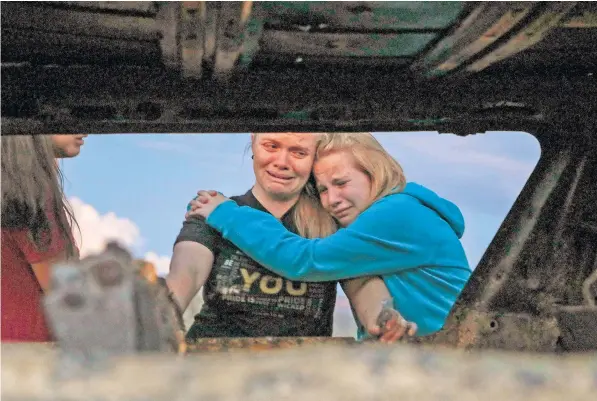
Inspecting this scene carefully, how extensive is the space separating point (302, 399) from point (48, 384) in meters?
0.18

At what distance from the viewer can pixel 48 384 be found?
542 millimetres

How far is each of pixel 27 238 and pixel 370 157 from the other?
1.01 m

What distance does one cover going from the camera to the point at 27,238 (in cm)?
189

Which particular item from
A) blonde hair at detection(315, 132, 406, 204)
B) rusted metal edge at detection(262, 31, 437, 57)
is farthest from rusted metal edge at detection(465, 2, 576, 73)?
blonde hair at detection(315, 132, 406, 204)

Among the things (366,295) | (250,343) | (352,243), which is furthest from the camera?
(366,295)

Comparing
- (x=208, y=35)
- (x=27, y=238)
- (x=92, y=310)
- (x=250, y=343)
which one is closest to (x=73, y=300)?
(x=92, y=310)

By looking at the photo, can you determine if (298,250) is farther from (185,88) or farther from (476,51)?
(476,51)

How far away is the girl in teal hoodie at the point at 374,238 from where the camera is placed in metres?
Result: 2.10

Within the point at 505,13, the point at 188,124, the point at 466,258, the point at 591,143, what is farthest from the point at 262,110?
the point at 466,258

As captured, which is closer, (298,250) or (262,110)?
(262,110)

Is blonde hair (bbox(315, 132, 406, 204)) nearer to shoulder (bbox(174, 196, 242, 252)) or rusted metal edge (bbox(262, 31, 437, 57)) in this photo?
shoulder (bbox(174, 196, 242, 252))

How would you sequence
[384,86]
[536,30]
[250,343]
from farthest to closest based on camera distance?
[250,343] → [384,86] → [536,30]

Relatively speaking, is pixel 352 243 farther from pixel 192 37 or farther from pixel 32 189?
pixel 192 37

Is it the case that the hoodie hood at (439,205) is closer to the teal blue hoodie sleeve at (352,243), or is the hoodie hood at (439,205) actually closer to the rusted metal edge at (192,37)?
the teal blue hoodie sleeve at (352,243)
